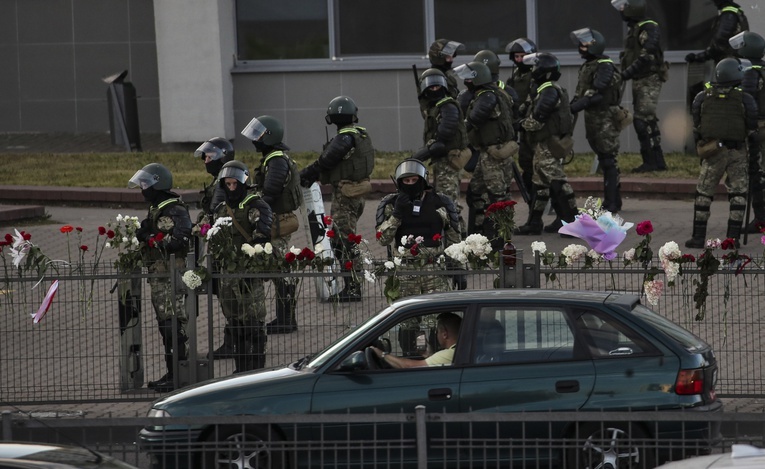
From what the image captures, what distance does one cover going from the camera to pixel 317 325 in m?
10.3

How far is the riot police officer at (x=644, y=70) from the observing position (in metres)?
19.5

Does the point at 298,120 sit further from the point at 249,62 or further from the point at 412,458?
the point at 412,458

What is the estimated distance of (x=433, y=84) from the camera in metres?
15.5

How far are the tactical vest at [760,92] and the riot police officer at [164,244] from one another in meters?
7.03

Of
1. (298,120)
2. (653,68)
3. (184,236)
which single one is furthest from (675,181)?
(184,236)

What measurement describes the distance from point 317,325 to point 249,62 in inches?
562

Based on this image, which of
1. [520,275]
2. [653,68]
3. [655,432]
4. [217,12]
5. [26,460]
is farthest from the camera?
[217,12]

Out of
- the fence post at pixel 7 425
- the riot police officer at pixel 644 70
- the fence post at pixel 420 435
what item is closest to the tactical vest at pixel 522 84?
the riot police officer at pixel 644 70

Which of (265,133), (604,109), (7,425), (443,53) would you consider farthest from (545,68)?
(7,425)

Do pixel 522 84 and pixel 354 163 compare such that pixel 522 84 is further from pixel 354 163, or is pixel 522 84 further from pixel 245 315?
pixel 245 315

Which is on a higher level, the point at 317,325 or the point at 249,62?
the point at 249,62

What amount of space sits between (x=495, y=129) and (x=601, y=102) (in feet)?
6.97

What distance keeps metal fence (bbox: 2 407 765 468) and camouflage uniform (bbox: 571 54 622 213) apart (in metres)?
10.1

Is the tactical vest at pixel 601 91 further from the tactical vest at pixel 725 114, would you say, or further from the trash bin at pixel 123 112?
the trash bin at pixel 123 112
